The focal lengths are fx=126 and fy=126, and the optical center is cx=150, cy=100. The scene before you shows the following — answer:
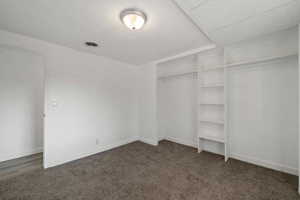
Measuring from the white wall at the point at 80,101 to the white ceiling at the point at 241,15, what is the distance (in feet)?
7.80

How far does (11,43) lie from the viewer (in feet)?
6.86

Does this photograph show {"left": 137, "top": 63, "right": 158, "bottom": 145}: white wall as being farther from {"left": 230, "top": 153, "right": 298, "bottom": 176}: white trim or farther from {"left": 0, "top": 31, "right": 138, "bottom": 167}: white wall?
{"left": 230, "top": 153, "right": 298, "bottom": 176}: white trim

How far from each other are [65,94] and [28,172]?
1513mm

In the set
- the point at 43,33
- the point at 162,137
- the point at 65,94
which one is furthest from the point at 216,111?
the point at 43,33

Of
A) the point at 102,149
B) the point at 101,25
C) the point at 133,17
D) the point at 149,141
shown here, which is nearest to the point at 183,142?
the point at 149,141

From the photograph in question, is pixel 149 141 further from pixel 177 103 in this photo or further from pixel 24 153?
pixel 24 153

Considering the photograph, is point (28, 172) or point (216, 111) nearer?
point (28, 172)

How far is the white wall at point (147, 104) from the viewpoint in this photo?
356cm

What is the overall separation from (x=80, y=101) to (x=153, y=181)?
223cm

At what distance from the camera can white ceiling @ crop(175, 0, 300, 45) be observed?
144 centimetres

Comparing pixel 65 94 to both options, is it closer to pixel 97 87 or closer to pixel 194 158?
pixel 97 87

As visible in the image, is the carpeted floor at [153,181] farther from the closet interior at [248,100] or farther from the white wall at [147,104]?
the white wall at [147,104]

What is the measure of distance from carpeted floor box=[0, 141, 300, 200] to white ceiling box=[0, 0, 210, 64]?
2401 mm

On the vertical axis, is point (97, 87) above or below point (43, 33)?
below
